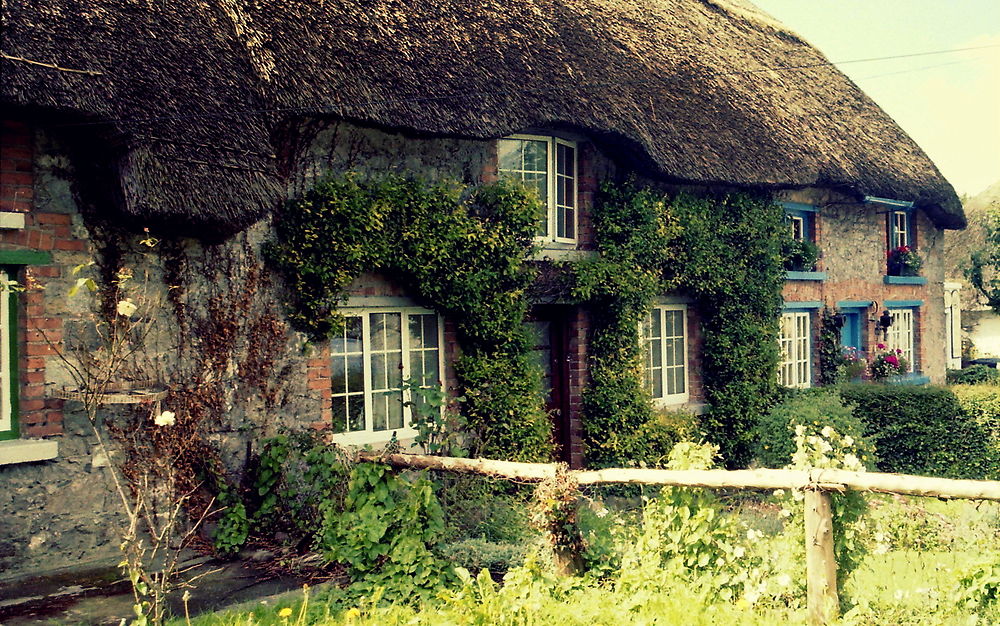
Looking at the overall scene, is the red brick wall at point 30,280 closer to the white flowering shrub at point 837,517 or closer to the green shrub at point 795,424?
the white flowering shrub at point 837,517

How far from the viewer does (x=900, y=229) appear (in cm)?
1642

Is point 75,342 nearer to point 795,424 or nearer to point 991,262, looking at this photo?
point 795,424

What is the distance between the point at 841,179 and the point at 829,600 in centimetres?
966

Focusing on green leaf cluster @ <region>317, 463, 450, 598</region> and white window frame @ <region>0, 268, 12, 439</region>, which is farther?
white window frame @ <region>0, 268, 12, 439</region>

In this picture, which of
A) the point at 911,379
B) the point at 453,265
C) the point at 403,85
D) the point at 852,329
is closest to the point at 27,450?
the point at 453,265

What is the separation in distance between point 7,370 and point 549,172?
5.77 meters

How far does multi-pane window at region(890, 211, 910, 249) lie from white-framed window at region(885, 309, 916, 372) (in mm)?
1268

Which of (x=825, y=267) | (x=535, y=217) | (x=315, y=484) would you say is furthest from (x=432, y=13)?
(x=825, y=267)

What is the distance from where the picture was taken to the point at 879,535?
4875 mm

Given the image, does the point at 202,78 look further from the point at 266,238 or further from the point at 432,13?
the point at 432,13

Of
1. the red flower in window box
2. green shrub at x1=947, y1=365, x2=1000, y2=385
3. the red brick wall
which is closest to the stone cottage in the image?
the red brick wall

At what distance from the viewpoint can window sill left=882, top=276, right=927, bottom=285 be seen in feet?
50.9

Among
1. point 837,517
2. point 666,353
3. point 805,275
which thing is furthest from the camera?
point 805,275

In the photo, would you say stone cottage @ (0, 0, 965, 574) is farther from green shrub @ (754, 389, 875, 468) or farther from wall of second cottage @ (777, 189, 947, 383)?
green shrub @ (754, 389, 875, 468)
